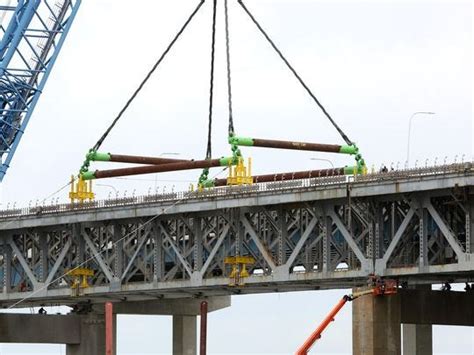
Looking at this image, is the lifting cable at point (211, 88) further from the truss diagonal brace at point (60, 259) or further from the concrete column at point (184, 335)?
the concrete column at point (184, 335)

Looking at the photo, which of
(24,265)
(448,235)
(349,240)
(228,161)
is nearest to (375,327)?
(349,240)

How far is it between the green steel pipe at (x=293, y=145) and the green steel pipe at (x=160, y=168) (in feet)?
3.66

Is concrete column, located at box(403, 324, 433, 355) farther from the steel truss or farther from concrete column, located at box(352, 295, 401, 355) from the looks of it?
concrete column, located at box(352, 295, 401, 355)

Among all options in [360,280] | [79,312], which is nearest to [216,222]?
[360,280]

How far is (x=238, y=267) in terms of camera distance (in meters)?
101

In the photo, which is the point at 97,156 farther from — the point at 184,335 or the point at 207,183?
the point at 184,335

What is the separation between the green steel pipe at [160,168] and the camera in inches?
4154

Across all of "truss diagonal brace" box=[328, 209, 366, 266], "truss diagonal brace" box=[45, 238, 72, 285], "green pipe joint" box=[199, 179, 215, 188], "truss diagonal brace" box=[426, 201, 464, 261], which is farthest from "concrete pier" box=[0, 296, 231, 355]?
"truss diagonal brace" box=[426, 201, 464, 261]

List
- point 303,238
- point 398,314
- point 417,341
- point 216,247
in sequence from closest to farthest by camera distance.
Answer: point 398,314 < point 303,238 < point 216,247 < point 417,341

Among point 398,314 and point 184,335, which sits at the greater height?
point 184,335

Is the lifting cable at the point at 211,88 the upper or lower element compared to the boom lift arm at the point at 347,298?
upper

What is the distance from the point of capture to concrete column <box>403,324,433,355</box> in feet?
395

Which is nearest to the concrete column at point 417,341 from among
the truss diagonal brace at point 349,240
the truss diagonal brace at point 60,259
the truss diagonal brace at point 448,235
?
the truss diagonal brace at point 60,259

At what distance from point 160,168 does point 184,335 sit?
958 inches
